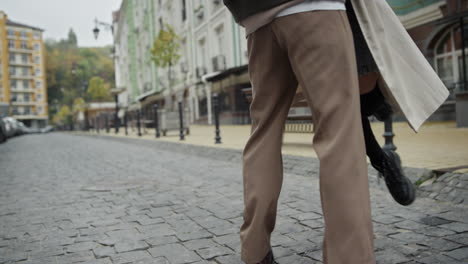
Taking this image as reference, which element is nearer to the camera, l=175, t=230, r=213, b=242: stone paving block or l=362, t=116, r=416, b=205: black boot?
l=362, t=116, r=416, b=205: black boot

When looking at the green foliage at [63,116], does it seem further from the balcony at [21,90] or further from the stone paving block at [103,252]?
the stone paving block at [103,252]

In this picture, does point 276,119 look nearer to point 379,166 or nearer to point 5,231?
point 379,166

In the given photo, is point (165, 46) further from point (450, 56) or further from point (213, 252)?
point (213, 252)

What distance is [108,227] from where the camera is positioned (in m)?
2.79

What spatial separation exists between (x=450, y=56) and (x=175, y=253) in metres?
13.5

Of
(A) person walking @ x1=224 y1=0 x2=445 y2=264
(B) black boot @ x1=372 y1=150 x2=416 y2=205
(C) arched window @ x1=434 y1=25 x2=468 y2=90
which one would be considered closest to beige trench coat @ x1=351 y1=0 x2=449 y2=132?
(A) person walking @ x1=224 y1=0 x2=445 y2=264

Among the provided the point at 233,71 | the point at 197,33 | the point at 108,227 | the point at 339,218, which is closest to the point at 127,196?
the point at 108,227

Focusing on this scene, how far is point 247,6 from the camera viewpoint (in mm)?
1612

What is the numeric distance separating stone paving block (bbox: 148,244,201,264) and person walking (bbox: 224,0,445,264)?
475mm

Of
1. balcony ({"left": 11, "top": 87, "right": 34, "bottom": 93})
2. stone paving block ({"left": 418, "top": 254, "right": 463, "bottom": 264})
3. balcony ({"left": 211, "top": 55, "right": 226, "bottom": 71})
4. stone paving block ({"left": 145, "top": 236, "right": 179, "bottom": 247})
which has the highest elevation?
balcony ({"left": 11, "top": 87, "right": 34, "bottom": 93})

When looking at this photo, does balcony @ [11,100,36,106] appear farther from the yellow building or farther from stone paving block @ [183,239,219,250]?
stone paving block @ [183,239,219,250]

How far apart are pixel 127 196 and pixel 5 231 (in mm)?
1255

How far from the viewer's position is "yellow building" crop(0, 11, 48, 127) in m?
86.5

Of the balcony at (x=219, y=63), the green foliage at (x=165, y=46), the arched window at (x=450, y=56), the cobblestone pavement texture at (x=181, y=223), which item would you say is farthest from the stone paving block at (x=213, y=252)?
the green foliage at (x=165, y=46)
